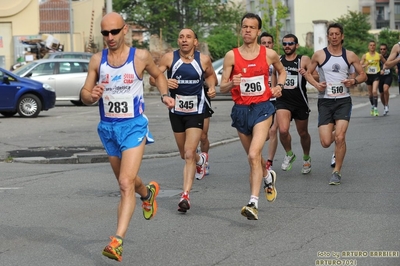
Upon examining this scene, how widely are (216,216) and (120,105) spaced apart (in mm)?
2137

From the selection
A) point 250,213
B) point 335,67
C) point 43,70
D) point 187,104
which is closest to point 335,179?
point 335,67

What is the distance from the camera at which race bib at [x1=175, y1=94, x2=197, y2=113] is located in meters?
10.4

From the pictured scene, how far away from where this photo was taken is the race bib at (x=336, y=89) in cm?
1201

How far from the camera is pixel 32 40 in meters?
56.3

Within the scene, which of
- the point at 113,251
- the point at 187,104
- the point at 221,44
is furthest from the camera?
the point at 221,44

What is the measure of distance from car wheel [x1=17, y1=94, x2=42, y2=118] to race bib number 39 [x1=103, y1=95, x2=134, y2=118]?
17.8 metres

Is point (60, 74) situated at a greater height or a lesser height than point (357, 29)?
lesser

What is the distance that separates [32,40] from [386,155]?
1732 inches

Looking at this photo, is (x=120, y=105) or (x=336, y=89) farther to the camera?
(x=336, y=89)

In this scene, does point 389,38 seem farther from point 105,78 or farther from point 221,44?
point 105,78

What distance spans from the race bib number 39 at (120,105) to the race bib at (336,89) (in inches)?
189

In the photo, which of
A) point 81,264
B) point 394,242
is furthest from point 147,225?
Result: point 394,242

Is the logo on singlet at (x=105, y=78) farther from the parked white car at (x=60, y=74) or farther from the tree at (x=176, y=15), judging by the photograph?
the tree at (x=176, y=15)

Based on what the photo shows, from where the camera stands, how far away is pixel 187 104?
10484 millimetres
